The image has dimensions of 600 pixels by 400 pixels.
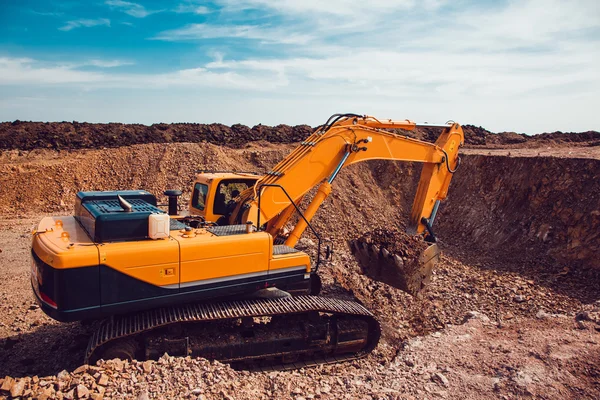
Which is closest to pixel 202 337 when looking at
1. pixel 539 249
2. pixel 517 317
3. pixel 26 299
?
pixel 26 299

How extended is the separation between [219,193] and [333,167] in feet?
5.84

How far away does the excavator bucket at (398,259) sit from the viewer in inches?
286

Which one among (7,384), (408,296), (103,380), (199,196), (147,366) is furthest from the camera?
(408,296)

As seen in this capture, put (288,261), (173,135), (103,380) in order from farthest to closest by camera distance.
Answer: (173,135)
(288,261)
(103,380)

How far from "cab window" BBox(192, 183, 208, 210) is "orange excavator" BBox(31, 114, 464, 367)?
16 millimetres

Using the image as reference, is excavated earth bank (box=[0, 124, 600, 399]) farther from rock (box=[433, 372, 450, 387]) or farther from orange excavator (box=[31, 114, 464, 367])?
orange excavator (box=[31, 114, 464, 367])

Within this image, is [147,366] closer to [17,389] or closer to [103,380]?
[103,380]

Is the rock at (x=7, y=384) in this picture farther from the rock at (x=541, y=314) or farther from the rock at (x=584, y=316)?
the rock at (x=584, y=316)

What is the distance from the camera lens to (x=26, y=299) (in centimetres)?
794

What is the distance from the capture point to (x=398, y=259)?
285 inches

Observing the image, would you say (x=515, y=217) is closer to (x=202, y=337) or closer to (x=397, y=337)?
(x=397, y=337)

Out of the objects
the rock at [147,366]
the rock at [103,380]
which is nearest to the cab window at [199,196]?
the rock at [147,366]

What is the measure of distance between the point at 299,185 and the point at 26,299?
Result: 5037mm

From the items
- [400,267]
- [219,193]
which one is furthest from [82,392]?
[400,267]
